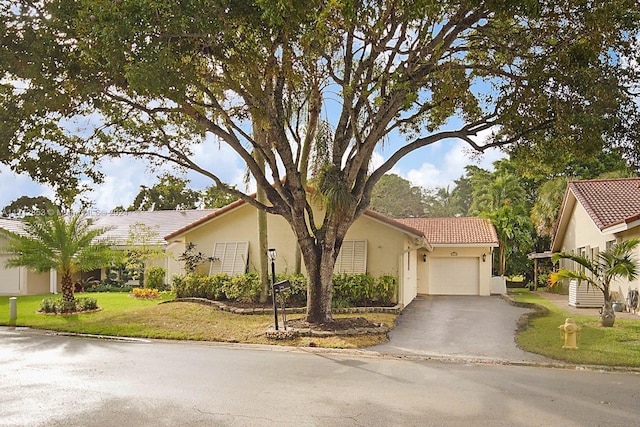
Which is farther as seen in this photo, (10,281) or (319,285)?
(10,281)

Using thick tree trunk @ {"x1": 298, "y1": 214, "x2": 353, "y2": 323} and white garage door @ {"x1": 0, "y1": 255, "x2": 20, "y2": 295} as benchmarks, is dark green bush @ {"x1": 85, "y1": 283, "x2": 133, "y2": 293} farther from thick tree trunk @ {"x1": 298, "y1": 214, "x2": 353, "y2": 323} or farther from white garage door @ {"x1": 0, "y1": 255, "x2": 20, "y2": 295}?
thick tree trunk @ {"x1": 298, "y1": 214, "x2": 353, "y2": 323}

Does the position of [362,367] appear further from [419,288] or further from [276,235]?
[419,288]

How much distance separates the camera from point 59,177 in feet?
46.9

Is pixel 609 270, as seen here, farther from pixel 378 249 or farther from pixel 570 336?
pixel 378 249

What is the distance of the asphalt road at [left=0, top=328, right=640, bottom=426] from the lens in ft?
22.9

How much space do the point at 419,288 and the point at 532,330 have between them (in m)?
13.9

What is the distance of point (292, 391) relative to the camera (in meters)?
8.37

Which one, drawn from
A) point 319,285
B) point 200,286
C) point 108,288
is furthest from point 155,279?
point 319,285

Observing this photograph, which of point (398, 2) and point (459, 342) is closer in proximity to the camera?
point (398, 2)

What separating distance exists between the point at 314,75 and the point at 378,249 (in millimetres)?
8239

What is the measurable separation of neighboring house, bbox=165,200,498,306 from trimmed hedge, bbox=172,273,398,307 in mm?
1028

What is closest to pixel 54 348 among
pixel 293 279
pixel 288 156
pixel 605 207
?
pixel 288 156

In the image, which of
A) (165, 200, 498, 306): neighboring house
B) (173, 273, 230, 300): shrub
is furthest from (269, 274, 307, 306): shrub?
(173, 273, 230, 300): shrub

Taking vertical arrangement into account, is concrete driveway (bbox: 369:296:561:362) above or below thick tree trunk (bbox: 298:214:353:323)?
below
